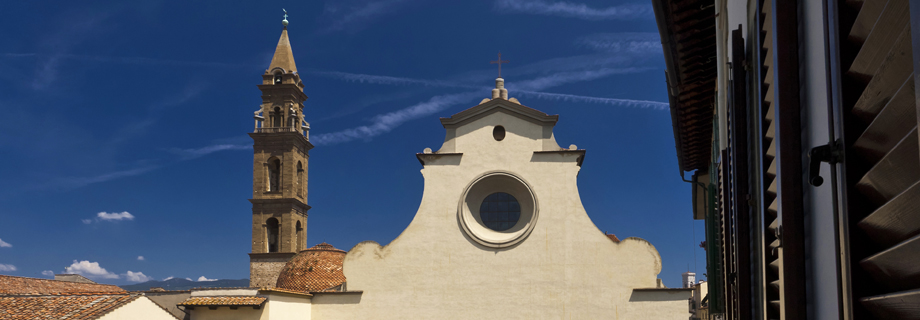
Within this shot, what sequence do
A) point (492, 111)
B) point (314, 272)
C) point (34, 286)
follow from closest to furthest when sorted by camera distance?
1. point (492, 111)
2. point (314, 272)
3. point (34, 286)

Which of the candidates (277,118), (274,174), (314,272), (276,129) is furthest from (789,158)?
(277,118)

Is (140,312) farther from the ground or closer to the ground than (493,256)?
closer to the ground

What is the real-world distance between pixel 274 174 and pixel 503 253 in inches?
1000

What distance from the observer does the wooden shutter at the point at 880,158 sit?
95cm

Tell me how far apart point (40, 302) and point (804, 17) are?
21.5m

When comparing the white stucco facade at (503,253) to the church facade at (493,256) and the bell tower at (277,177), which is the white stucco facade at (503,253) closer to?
the church facade at (493,256)

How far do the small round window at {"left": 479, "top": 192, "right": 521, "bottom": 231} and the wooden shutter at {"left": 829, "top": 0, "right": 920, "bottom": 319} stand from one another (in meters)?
16.3

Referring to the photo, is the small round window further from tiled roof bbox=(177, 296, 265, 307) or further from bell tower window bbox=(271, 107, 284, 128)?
bell tower window bbox=(271, 107, 284, 128)

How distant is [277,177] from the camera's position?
1553 inches

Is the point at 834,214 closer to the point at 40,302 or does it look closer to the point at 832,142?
the point at 832,142

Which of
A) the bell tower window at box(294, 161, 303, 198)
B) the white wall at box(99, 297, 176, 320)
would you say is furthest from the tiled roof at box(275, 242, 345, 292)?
the bell tower window at box(294, 161, 303, 198)

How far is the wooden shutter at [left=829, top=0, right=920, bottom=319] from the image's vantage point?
0.95 meters

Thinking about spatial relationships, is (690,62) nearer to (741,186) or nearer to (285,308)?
(741,186)

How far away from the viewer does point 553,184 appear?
56.7ft
